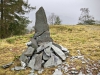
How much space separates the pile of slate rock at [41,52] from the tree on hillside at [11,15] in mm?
7955

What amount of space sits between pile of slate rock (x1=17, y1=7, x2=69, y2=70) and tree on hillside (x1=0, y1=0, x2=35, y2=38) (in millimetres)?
A: 7955

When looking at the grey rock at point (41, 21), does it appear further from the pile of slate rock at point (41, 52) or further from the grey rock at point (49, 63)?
the grey rock at point (49, 63)

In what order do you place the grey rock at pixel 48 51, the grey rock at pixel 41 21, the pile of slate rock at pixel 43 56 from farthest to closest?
1. the grey rock at pixel 41 21
2. the grey rock at pixel 48 51
3. the pile of slate rock at pixel 43 56

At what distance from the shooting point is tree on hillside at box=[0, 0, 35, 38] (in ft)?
47.7

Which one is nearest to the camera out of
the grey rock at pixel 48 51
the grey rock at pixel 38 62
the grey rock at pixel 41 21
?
the grey rock at pixel 38 62

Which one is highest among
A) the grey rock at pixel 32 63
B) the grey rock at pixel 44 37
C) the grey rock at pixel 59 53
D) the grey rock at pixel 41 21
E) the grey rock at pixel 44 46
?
the grey rock at pixel 41 21

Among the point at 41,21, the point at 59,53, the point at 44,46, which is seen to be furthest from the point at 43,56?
the point at 41,21

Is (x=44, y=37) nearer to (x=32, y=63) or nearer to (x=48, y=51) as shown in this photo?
(x=48, y=51)

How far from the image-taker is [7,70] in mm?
6105

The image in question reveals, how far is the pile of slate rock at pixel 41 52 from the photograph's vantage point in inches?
241

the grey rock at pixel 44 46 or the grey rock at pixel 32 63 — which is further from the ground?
the grey rock at pixel 44 46

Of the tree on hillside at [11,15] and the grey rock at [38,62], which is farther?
the tree on hillside at [11,15]

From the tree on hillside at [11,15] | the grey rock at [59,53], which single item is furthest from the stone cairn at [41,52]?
the tree on hillside at [11,15]

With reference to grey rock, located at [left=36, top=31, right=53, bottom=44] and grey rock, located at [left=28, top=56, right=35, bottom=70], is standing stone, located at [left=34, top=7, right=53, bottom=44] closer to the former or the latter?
grey rock, located at [left=36, top=31, right=53, bottom=44]
